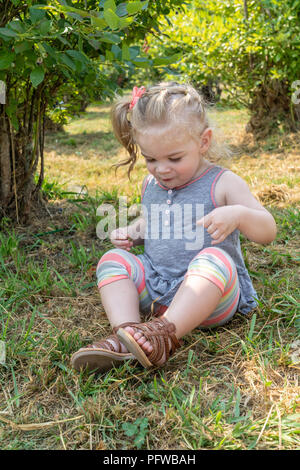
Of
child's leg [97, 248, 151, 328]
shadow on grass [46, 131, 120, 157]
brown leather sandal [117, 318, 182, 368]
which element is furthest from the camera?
shadow on grass [46, 131, 120, 157]

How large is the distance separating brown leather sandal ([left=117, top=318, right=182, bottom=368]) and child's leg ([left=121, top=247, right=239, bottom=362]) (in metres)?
0.02

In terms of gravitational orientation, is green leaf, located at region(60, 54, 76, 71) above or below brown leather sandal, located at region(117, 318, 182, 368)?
above

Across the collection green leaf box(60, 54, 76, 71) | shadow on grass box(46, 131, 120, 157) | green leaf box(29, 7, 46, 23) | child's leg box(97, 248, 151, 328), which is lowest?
shadow on grass box(46, 131, 120, 157)

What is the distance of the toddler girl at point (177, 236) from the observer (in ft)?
4.56

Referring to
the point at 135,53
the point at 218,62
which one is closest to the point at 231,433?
the point at 135,53

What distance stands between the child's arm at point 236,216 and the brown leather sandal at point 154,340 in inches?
12.9

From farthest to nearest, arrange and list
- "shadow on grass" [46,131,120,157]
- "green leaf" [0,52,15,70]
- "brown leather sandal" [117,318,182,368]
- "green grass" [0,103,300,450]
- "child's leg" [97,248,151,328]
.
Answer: "shadow on grass" [46,131,120,157], "green leaf" [0,52,15,70], "child's leg" [97,248,151,328], "brown leather sandal" [117,318,182,368], "green grass" [0,103,300,450]

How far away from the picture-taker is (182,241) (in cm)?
168

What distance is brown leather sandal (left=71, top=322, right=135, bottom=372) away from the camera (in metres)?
1.31

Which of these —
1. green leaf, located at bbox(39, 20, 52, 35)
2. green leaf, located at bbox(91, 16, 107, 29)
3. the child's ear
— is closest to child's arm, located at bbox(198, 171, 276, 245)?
the child's ear

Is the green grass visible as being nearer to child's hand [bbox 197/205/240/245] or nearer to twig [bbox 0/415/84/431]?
twig [bbox 0/415/84/431]

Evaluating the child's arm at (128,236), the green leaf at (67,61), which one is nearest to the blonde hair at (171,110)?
the green leaf at (67,61)

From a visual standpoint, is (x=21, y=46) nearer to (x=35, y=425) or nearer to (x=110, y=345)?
(x=110, y=345)

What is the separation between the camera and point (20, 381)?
1.37 m
